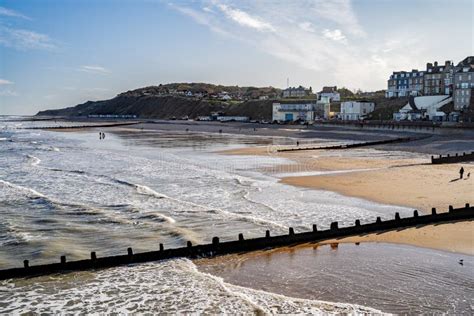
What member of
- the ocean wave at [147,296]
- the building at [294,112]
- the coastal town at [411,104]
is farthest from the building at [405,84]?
the ocean wave at [147,296]

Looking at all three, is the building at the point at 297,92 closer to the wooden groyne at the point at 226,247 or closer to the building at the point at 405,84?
the building at the point at 405,84

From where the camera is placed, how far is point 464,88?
295 ft

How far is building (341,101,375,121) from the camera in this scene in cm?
11234

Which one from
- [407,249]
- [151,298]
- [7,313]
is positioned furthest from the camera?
[407,249]

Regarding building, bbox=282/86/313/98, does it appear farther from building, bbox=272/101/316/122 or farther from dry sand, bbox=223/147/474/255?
dry sand, bbox=223/147/474/255

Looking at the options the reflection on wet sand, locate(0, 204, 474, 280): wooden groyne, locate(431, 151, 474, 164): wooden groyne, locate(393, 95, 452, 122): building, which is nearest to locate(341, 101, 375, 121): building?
locate(393, 95, 452, 122): building

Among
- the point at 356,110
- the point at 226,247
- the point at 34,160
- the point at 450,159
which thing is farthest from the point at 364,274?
the point at 356,110

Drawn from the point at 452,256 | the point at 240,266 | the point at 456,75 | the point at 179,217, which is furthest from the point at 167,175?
the point at 456,75

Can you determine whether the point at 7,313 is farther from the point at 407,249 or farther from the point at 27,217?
the point at 407,249

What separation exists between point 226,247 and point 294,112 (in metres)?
114

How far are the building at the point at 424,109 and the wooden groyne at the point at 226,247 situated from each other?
75.7m

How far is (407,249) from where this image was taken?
17.1 m

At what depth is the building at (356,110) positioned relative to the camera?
369ft

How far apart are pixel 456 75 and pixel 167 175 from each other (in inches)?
2954
